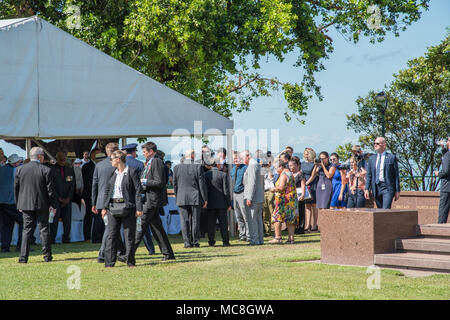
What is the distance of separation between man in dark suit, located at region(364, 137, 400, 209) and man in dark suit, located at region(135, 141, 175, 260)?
3817 mm

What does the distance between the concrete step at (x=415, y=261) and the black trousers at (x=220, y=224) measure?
4.90 m

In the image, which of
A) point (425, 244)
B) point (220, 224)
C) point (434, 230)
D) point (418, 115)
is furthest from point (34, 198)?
point (418, 115)

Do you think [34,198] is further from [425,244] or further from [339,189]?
[339,189]

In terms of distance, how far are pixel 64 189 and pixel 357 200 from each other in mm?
6764

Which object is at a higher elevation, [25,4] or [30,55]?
[25,4]

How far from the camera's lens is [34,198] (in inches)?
481

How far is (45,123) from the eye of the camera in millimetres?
14633

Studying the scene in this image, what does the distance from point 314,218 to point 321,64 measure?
9.15 metres

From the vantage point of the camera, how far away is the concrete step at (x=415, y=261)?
33.1 ft

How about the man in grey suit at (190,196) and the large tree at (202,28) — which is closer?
the man in grey suit at (190,196)

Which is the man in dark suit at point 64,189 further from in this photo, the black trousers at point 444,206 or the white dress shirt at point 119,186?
the black trousers at point 444,206

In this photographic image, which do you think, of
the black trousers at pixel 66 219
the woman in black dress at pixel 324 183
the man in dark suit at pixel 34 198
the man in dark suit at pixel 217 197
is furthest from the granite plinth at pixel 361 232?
the black trousers at pixel 66 219
